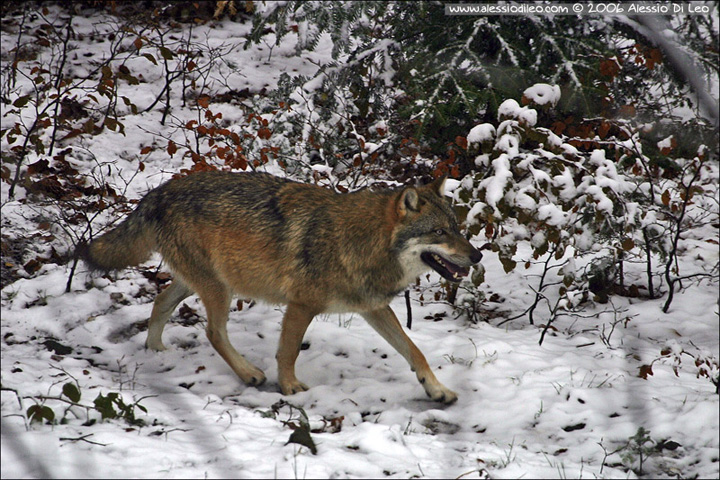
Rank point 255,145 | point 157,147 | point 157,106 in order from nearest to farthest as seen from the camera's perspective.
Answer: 1. point 255,145
2. point 157,147
3. point 157,106

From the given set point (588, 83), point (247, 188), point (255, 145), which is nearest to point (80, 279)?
point (247, 188)

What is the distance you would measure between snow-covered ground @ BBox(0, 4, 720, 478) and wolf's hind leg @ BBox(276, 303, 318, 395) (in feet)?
0.38

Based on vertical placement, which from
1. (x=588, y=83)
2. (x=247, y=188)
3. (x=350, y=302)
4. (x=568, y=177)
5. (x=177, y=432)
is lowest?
(x=177, y=432)

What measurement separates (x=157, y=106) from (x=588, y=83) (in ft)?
21.8

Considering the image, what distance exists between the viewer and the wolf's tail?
17.5 feet

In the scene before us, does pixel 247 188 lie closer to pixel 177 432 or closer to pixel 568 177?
pixel 177 432

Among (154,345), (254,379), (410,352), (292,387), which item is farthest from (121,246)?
(410,352)

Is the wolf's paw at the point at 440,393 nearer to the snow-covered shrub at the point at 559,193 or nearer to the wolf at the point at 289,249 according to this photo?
the wolf at the point at 289,249

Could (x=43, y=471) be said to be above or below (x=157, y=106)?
below

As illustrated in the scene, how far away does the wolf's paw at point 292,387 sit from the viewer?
4.91 m

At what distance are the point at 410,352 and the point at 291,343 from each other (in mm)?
999

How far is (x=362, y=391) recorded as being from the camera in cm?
492

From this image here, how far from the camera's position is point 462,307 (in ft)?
20.4

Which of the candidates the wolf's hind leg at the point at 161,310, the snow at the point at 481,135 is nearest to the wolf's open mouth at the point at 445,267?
the snow at the point at 481,135
